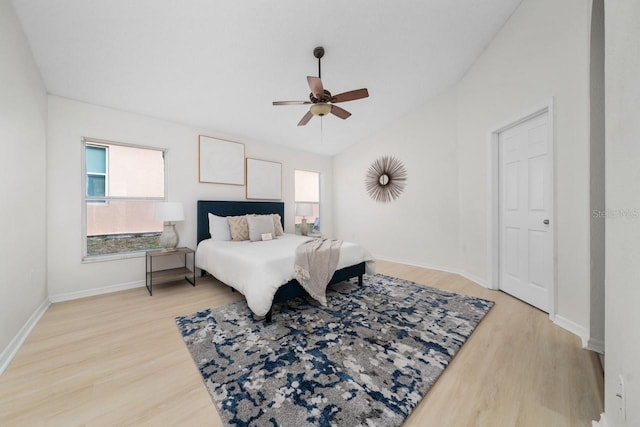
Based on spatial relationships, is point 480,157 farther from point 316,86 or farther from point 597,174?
point 316,86

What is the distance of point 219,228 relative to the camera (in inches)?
139

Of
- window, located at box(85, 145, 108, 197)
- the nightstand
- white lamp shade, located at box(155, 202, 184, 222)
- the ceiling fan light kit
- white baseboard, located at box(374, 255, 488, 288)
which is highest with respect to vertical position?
the ceiling fan light kit

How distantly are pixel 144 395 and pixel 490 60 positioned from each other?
15.2ft

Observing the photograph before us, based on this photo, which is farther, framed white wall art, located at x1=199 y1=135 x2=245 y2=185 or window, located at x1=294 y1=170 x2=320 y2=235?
window, located at x1=294 y1=170 x2=320 y2=235

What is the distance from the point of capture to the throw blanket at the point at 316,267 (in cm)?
234

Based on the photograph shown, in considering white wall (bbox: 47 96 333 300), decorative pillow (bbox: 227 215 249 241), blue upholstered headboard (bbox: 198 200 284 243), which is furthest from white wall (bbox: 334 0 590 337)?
white wall (bbox: 47 96 333 300)

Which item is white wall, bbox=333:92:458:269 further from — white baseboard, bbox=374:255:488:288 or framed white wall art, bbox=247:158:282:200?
framed white wall art, bbox=247:158:282:200

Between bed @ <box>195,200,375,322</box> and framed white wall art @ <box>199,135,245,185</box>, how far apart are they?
0.47 meters

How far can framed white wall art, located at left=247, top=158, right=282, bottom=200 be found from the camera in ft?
14.1

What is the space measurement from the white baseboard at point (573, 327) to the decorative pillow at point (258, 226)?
3376 mm

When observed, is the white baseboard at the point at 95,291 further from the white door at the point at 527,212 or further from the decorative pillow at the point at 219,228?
the white door at the point at 527,212

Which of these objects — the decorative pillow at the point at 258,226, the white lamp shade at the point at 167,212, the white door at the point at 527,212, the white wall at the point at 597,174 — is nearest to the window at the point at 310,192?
the decorative pillow at the point at 258,226

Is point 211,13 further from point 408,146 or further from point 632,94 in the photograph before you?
point 408,146

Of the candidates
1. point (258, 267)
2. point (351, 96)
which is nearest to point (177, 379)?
point (258, 267)
